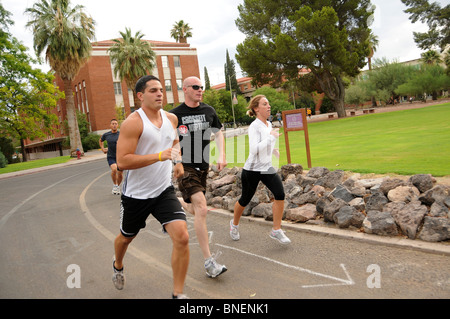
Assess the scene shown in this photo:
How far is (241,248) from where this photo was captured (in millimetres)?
4965

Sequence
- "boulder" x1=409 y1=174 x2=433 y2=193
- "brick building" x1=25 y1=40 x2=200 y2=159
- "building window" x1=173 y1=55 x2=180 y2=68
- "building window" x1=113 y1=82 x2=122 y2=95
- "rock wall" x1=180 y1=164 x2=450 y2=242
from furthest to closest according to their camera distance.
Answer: "building window" x1=173 y1=55 x2=180 y2=68 < "building window" x1=113 y1=82 x2=122 y2=95 < "brick building" x1=25 y1=40 x2=200 y2=159 < "boulder" x1=409 y1=174 x2=433 y2=193 < "rock wall" x1=180 y1=164 x2=450 y2=242

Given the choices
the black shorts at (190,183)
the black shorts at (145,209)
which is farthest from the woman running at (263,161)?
the black shorts at (145,209)

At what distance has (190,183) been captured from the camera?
14.0 feet

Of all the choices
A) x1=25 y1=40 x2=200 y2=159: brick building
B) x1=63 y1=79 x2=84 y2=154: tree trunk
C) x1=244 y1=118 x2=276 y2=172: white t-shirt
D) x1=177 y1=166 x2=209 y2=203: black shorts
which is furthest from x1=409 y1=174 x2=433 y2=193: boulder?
x1=25 y1=40 x2=200 y2=159: brick building

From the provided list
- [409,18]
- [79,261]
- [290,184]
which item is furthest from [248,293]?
[409,18]

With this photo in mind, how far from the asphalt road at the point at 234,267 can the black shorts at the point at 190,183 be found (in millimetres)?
969

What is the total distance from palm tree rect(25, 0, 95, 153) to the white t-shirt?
32122mm

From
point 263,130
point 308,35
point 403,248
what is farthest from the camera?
point 308,35

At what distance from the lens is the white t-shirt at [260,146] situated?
186 inches

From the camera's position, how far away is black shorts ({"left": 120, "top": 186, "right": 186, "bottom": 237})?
3410 mm

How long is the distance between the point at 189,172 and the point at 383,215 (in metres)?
2.78

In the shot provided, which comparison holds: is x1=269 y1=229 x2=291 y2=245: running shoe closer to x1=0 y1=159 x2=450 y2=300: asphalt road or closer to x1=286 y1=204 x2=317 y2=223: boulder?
x1=0 y1=159 x2=450 y2=300: asphalt road

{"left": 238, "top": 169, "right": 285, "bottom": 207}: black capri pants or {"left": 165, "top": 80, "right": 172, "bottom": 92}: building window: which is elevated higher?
{"left": 165, "top": 80, "right": 172, "bottom": 92}: building window
